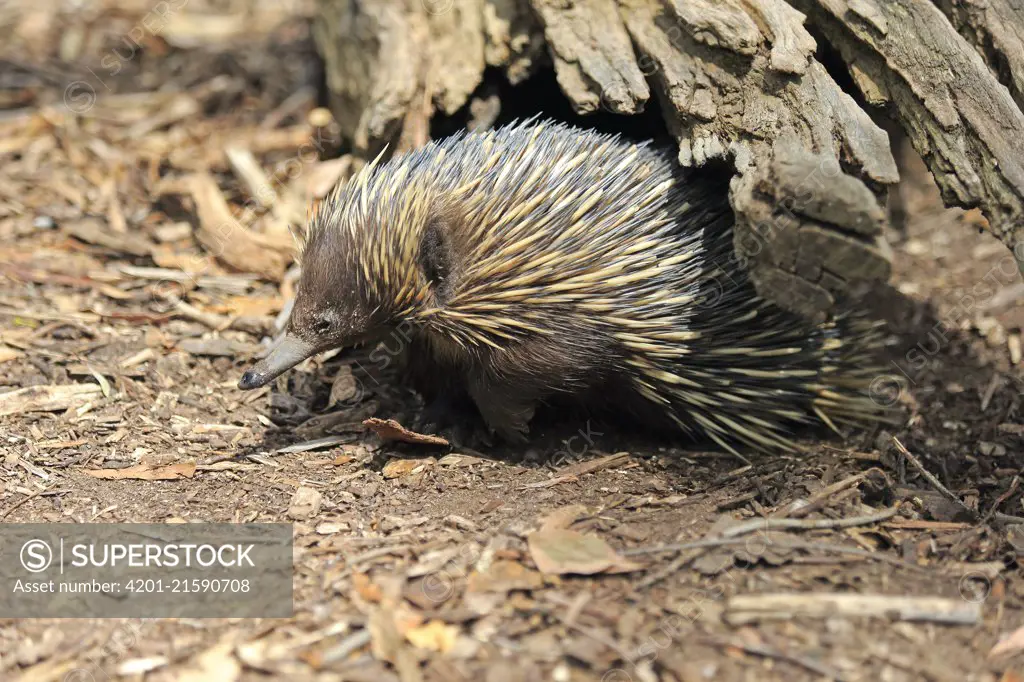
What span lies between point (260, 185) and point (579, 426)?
2.86 metres

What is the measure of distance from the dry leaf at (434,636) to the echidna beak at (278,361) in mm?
1301

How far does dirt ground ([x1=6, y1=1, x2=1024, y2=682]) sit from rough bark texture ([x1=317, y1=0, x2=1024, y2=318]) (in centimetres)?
106

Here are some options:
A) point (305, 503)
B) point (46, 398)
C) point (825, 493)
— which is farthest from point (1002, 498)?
point (46, 398)

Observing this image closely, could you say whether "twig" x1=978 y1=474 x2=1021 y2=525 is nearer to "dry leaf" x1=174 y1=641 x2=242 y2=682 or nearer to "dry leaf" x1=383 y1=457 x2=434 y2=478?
"dry leaf" x1=383 y1=457 x2=434 y2=478

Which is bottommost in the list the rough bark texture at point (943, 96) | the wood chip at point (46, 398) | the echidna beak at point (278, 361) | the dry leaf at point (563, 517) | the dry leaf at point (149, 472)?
the dry leaf at point (563, 517)

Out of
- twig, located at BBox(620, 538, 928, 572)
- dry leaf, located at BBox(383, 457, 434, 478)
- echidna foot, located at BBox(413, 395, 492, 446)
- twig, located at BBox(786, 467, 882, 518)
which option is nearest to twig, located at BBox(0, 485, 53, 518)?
dry leaf, located at BBox(383, 457, 434, 478)

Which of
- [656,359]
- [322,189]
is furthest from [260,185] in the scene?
[656,359]

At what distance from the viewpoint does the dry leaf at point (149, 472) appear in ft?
13.8

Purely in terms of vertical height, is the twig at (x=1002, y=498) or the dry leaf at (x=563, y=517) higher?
the dry leaf at (x=563, y=517)

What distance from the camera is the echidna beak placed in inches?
155

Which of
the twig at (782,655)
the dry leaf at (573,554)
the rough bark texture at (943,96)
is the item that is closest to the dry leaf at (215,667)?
the dry leaf at (573,554)

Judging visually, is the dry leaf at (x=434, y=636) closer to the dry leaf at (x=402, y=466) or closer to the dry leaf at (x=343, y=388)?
the dry leaf at (x=402, y=466)

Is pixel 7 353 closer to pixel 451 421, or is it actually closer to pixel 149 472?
pixel 149 472

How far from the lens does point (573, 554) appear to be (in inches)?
137
